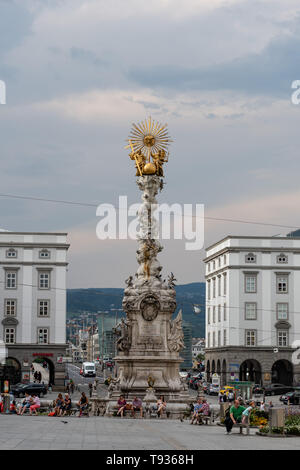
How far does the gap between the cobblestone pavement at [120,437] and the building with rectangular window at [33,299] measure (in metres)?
57.1

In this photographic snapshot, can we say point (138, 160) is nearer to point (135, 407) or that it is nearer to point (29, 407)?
point (135, 407)

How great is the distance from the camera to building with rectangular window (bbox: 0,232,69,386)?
3868 inches

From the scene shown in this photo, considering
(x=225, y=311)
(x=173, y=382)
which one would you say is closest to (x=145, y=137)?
(x=173, y=382)

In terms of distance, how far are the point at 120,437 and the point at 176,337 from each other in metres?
23.4

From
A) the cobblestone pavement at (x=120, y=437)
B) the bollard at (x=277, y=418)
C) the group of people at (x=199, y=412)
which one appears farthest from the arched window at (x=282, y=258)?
the bollard at (x=277, y=418)

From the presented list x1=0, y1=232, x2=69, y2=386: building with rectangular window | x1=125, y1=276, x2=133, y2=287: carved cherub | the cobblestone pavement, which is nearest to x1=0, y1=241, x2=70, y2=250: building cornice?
x1=0, y1=232, x2=69, y2=386: building with rectangular window

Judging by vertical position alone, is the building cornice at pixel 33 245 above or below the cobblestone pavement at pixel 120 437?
above

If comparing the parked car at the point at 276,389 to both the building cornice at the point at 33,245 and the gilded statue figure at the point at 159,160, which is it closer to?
the building cornice at the point at 33,245

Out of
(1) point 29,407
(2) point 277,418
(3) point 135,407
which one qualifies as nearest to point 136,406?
(3) point 135,407

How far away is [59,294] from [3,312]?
6646mm

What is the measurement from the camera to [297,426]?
34.3m

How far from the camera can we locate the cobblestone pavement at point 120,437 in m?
27.2
